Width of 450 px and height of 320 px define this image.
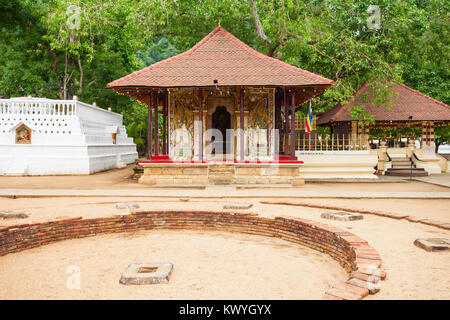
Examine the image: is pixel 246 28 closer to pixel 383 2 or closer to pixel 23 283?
pixel 383 2

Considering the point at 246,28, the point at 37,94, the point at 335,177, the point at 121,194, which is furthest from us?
the point at 37,94

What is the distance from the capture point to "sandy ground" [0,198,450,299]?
4285 millimetres

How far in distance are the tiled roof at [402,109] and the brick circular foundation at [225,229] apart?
14458 mm

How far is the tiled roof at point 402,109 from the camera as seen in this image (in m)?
20.5

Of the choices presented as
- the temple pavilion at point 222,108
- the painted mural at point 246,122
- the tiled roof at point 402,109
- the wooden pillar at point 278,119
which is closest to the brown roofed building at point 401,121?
the tiled roof at point 402,109

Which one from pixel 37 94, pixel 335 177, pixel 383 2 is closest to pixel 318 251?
pixel 335 177

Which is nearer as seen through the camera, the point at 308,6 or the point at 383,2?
the point at 383,2

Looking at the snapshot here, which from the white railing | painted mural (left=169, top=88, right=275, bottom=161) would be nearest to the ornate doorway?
painted mural (left=169, top=88, right=275, bottom=161)

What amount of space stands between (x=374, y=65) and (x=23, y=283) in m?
18.0

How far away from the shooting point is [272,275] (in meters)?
4.95

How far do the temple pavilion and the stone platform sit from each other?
0.04 meters

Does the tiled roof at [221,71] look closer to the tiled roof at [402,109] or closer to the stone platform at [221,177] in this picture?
the stone platform at [221,177]

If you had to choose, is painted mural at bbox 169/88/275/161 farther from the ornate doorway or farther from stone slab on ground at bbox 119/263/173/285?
stone slab on ground at bbox 119/263/173/285

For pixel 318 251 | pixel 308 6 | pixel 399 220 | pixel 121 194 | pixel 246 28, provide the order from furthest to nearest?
pixel 246 28 → pixel 308 6 → pixel 121 194 → pixel 399 220 → pixel 318 251
